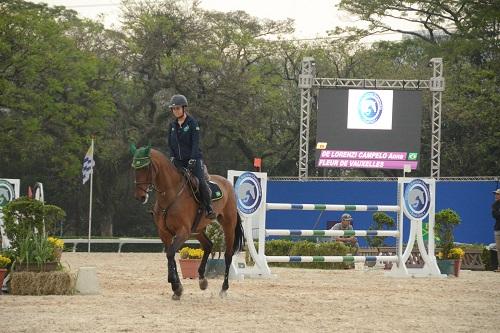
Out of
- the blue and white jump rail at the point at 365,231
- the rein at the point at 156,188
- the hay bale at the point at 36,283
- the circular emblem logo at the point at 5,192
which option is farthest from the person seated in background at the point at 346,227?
the hay bale at the point at 36,283

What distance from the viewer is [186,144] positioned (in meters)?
12.5

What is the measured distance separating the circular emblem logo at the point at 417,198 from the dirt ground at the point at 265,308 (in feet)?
7.18

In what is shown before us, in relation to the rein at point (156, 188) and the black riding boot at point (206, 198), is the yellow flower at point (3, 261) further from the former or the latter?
the black riding boot at point (206, 198)

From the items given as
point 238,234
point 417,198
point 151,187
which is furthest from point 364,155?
point 151,187

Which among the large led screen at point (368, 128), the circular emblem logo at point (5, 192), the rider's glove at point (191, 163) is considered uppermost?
the large led screen at point (368, 128)

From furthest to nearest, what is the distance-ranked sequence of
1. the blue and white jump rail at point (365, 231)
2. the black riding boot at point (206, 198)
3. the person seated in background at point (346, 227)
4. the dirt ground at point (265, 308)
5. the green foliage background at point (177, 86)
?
the green foliage background at point (177, 86) < the person seated in background at point (346, 227) < the blue and white jump rail at point (365, 231) < the black riding boot at point (206, 198) < the dirt ground at point (265, 308)

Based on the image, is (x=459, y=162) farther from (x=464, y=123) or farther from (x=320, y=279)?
(x=320, y=279)

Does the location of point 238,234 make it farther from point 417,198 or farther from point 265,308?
point 417,198

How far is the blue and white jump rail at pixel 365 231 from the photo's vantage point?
16547mm

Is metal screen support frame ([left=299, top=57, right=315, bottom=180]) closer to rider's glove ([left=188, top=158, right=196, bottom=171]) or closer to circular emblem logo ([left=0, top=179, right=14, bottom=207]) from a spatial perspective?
circular emblem logo ([left=0, top=179, right=14, bottom=207])

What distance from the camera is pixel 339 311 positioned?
10.9 metres

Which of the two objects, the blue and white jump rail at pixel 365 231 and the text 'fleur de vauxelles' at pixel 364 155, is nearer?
the blue and white jump rail at pixel 365 231

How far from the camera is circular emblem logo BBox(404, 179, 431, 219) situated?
1839 cm

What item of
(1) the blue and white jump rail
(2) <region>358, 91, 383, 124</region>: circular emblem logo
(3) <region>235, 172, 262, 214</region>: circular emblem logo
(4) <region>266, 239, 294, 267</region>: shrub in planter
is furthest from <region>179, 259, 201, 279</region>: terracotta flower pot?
(2) <region>358, 91, 383, 124</region>: circular emblem logo
